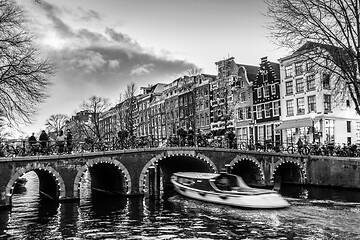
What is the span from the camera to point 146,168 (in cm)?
2873

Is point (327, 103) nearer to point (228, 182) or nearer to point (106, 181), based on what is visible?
point (228, 182)

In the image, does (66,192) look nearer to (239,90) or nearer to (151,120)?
(239,90)

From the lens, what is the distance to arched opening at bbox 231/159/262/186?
33.2 m

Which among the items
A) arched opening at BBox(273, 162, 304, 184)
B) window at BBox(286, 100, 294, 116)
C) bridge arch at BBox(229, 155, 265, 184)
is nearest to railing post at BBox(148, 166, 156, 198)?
bridge arch at BBox(229, 155, 265, 184)

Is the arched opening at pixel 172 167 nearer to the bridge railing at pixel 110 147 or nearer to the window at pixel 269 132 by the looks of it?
the bridge railing at pixel 110 147

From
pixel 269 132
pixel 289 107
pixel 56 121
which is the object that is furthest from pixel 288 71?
pixel 56 121

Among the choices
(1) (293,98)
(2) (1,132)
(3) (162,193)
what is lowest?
(3) (162,193)

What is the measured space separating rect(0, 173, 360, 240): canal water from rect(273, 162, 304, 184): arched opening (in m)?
8.68

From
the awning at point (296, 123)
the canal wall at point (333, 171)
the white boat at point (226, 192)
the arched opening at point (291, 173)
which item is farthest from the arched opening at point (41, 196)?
the awning at point (296, 123)

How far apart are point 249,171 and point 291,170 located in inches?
173

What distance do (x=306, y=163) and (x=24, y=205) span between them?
22413 mm

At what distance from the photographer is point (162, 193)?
31.4 m

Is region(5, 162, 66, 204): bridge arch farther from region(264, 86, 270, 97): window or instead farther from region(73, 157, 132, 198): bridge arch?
region(264, 86, 270, 97): window

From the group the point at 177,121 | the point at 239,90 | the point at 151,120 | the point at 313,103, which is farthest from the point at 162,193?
the point at 151,120
